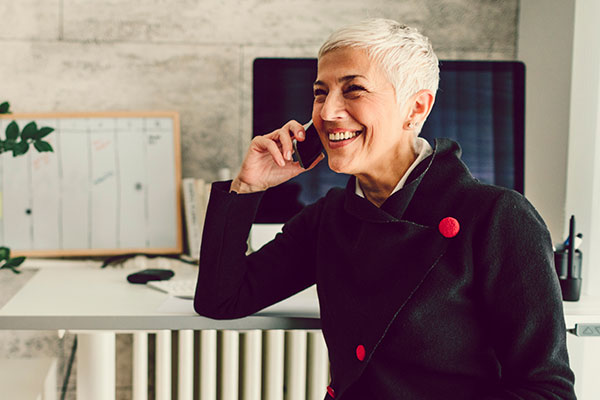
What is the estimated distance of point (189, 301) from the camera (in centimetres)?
142

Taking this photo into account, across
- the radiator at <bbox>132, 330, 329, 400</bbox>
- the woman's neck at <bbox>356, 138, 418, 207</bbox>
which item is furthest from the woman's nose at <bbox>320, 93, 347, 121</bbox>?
the radiator at <bbox>132, 330, 329, 400</bbox>

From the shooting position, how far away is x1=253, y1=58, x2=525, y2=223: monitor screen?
1.60 m

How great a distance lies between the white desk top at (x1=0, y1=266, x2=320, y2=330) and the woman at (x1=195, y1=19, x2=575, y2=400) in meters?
0.15

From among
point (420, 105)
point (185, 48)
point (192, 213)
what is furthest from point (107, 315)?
point (185, 48)

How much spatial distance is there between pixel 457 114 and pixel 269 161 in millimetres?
611

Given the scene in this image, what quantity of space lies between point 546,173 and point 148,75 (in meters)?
1.29

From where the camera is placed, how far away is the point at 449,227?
3.24 ft

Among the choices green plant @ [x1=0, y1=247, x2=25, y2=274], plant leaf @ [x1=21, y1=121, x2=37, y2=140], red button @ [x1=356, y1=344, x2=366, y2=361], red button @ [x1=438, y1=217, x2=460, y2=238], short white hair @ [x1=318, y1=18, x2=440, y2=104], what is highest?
short white hair @ [x1=318, y1=18, x2=440, y2=104]

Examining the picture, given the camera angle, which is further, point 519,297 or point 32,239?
point 32,239

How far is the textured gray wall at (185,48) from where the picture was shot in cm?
192

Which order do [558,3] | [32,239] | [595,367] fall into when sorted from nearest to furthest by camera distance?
[595,367] → [558,3] → [32,239]

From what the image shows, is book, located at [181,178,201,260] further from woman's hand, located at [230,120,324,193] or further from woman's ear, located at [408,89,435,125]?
woman's ear, located at [408,89,435,125]

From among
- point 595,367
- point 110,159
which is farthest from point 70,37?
point 595,367

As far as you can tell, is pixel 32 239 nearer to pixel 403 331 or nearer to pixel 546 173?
pixel 403 331
